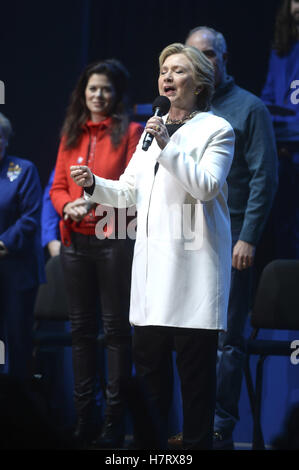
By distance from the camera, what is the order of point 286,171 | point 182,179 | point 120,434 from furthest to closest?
point 286,171, point 120,434, point 182,179

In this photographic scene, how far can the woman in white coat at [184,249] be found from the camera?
2.01 meters

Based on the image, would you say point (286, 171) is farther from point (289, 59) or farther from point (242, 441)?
point (242, 441)

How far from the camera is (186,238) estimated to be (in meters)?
2.05

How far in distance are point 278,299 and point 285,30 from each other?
1.53 m

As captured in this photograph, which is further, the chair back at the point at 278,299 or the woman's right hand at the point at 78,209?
the chair back at the point at 278,299

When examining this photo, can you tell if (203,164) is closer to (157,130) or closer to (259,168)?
(157,130)

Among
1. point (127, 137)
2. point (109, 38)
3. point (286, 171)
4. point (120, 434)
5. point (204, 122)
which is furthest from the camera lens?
point (109, 38)

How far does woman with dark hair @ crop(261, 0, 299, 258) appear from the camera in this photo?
306cm

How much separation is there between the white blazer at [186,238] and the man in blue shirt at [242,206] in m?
0.55

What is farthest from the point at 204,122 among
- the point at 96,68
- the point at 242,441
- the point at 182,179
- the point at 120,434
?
the point at 242,441

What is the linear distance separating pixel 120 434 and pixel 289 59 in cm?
220

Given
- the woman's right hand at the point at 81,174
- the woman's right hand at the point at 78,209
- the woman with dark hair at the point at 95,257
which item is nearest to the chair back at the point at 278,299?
the woman with dark hair at the point at 95,257

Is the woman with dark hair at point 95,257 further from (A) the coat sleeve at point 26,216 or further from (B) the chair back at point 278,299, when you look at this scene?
(B) the chair back at point 278,299

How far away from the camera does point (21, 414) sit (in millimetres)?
896
